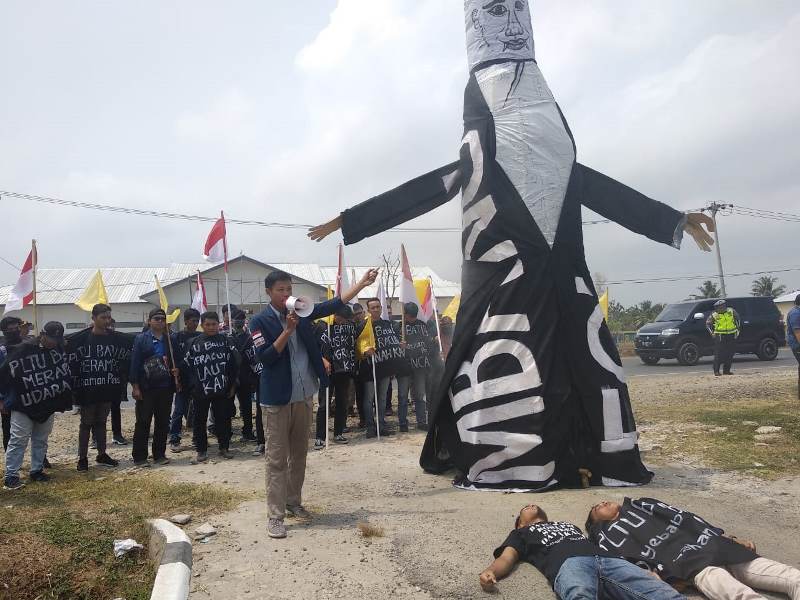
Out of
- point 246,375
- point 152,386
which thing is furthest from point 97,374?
point 246,375

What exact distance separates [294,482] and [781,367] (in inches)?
590

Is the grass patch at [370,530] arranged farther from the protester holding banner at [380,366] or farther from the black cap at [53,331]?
the black cap at [53,331]

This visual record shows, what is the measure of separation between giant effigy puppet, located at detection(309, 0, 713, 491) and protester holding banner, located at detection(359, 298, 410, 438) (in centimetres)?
257

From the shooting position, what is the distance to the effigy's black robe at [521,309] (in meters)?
4.76

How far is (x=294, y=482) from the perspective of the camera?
175 inches

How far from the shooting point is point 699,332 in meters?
16.5

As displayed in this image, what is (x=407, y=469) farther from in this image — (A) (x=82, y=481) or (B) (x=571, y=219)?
(A) (x=82, y=481)

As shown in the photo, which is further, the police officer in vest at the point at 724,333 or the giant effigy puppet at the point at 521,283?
the police officer in vest at the point at 724,333

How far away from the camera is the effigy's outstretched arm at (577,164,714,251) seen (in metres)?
5.64

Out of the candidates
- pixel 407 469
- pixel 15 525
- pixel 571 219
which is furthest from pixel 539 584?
pixel 15 525

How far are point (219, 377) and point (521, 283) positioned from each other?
3.85 metres

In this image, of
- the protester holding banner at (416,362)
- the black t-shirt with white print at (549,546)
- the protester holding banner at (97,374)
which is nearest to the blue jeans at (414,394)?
the protester holding banner at (416,362)

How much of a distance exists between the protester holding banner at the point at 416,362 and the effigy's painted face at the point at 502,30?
4030 mm

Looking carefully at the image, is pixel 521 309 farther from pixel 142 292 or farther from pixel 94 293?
pixel 142 292
